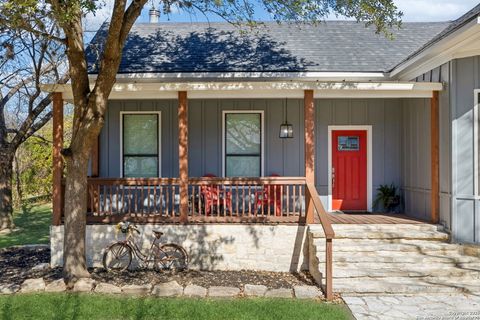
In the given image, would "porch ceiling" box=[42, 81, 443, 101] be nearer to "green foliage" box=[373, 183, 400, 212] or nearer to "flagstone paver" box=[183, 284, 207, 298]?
"green foliage" box=[373, 183, 400, 212]

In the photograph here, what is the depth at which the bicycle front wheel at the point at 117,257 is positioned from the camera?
7.56 meters

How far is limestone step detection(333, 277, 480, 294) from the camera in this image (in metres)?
6.20

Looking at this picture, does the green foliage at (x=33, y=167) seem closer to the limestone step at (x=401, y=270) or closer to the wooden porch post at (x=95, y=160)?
the wooden porch post at (x=95, y=160)

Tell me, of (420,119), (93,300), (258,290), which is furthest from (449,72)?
(93,300)

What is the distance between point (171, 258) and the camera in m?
7.53

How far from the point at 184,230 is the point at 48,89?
11.3 ft

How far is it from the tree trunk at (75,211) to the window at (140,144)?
Result: 121 inches

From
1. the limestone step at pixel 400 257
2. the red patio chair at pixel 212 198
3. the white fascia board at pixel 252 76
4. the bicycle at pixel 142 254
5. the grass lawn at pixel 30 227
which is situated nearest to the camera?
the limestone step at pixel 400 257

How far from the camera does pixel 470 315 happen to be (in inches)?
208

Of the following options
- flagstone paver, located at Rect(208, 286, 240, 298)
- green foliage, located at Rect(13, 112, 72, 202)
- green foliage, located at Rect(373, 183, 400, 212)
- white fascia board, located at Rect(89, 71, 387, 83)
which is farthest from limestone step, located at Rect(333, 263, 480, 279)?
green foliage, located at Rect(13, 112, 72, 202)

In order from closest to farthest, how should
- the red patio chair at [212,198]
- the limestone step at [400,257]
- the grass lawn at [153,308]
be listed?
the grass lawn at [153,308] < the limestone step at [400,257] < the red patio chair at [212,198]

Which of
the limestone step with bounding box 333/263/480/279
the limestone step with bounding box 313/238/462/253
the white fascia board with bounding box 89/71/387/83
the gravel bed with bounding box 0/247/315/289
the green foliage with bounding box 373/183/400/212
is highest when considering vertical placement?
the white fascia board with bounding box 89/71/387/83

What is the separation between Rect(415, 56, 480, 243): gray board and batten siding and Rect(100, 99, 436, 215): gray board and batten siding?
8.33 feet

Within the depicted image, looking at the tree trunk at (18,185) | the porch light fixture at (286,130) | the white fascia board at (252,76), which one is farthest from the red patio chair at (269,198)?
the tree trunk at (18,185)
